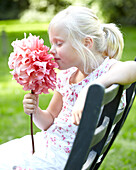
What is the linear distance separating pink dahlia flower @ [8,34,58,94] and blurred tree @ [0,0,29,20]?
31.6 m

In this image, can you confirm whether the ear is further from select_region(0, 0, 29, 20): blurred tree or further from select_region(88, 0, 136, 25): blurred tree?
select_region(0, 0, 29, 20): blurred tree

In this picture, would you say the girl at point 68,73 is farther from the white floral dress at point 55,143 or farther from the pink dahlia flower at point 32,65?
the pink dahlia flower at point 32,65

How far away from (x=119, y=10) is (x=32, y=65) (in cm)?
2109

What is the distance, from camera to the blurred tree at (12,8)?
32438 millimetres

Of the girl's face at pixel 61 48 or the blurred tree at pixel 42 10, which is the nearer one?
the girl's face at pixel 61 48

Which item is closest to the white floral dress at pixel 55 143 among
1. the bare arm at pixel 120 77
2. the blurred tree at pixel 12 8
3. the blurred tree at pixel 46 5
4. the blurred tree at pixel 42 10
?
the bare arm at pixel 120 77

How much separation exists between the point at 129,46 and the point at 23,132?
10.1 meters

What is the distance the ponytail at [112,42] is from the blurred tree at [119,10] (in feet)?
61.9

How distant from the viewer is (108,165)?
12.3ft

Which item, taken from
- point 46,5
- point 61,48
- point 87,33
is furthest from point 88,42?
point 46,5

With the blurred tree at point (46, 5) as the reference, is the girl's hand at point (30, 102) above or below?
above

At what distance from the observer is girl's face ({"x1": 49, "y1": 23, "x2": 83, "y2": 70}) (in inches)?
76.7

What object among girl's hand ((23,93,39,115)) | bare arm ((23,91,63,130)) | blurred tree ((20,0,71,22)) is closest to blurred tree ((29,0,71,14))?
blurred tree ((20,0,71,22))

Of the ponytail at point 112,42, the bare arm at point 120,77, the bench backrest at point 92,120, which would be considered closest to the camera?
the bench backrest at point 92,120
